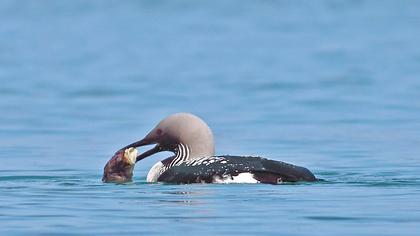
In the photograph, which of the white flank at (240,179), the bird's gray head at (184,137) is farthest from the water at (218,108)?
the bird's gray head at (184,137)

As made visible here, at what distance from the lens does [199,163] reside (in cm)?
1481

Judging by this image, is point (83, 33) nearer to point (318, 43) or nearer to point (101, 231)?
point (318, 43)

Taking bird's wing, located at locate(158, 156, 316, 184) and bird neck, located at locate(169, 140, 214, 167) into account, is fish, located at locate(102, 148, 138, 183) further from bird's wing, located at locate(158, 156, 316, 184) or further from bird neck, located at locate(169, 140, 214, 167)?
bird's wing, located at locate(158, 156, 316, 184)

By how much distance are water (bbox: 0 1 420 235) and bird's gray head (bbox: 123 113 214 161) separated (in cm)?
45

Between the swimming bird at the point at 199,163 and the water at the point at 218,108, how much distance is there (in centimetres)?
14

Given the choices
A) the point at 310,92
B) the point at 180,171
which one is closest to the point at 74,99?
the point at 310,92

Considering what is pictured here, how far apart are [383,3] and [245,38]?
1129 cm

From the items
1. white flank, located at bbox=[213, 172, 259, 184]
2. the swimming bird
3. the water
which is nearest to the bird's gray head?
the swimming bird

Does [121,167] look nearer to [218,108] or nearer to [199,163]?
[199,163]

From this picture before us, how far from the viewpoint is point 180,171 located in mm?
14898

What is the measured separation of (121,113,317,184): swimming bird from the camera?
14516 millimetres

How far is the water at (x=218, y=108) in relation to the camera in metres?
13.0

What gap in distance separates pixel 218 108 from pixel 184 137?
9447 millimetres

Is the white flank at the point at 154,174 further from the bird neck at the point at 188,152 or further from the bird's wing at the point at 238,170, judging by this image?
the bird's wing at the point at 238,170
